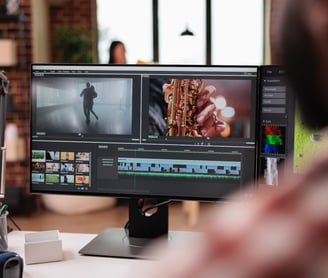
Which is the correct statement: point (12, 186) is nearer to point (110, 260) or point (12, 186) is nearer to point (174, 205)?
point (174, 205)

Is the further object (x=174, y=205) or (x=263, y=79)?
(x=174, y=205)

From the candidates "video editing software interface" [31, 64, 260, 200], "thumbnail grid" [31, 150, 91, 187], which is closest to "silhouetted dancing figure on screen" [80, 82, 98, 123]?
"video editing software interface" [31, 64, 260, 200]

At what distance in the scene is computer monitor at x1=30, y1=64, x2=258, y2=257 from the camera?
1.42 meters

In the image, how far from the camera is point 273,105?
1422mm

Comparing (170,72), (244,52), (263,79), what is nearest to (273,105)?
(263,79)

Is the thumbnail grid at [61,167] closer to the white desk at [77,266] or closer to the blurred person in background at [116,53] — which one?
the white desk at [77,266]

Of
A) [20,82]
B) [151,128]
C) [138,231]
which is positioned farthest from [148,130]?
[20,82]

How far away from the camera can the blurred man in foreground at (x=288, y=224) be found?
24 centimetres

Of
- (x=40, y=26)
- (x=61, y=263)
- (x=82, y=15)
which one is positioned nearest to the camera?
(x=61, y=263)

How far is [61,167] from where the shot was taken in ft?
4.92

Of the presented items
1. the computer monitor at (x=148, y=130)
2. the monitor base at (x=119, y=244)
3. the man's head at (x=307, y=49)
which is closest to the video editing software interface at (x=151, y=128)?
the computer monitor at (x=148, y=130)

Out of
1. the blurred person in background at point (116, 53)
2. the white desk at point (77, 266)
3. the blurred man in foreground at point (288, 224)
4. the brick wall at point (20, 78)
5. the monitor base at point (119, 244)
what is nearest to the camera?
the blurred man in foreground at point (288, 224)

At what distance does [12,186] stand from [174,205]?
1.49 m

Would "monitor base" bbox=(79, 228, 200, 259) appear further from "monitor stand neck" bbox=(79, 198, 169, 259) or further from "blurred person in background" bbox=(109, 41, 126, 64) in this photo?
"blurred person in background" bbox=(109, 41, 126, 64)
